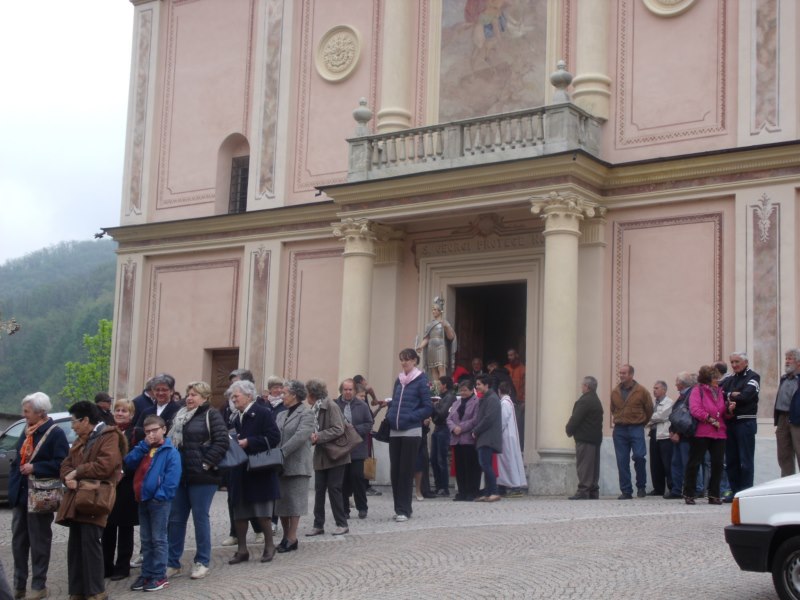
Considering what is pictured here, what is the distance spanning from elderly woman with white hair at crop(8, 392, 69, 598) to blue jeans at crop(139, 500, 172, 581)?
83 centimetres

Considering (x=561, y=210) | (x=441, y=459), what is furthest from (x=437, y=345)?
(x=561, y=210)

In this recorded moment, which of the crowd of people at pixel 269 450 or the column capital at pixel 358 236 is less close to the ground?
the column capital at pixel 358 236

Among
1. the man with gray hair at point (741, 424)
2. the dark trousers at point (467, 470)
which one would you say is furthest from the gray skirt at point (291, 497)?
the man with gray hair at point (741, 424)

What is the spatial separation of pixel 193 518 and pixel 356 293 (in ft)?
34.1

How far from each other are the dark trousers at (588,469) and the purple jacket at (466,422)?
1.79m

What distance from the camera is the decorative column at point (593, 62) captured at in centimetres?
1945

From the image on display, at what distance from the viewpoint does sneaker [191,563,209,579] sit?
10.6 m

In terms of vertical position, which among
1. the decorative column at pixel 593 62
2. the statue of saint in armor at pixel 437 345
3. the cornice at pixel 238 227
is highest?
the decorative column at pixel 593 62

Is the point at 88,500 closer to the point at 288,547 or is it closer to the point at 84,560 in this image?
the point at 84,560

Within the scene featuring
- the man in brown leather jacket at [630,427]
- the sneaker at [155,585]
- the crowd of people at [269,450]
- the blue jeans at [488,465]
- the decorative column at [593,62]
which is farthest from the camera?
the decorative column at [593,62]

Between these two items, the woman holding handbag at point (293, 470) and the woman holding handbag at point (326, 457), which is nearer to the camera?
the woman holding handbag at point (293, 470)

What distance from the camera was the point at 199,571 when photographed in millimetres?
10625

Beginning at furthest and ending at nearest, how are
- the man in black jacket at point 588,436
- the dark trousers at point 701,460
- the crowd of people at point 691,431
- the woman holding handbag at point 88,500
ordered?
1. the man in black jacket at point 588,436
2. the dark trousers at point 701,460
3. the crowd of people at point 691,431
4. the woman holding handbag at point 88,500

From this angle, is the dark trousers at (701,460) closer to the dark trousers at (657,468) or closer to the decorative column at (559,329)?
the dark trousers at (657,468)
